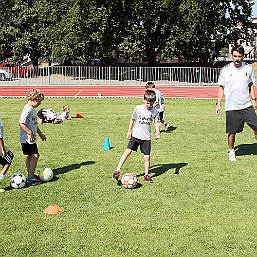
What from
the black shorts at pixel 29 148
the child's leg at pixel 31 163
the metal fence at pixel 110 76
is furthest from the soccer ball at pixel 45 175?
the metal fence at pixel 110 76

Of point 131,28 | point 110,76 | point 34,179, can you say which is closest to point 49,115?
point 34,179

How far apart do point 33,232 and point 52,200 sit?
1180 millimetres

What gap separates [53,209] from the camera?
5.86 metres

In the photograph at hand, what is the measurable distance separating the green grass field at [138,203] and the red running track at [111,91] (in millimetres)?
14845

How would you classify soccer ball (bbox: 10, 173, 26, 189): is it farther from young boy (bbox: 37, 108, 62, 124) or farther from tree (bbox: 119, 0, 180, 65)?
tree (bbox: 119, 0, 180, 65)

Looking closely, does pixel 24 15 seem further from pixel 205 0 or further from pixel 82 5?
pixel 205 0

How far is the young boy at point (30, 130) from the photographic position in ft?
22.9

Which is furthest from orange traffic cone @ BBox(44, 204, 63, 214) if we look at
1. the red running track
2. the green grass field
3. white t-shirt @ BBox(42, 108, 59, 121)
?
the red running track

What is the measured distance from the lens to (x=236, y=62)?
8.55 meters

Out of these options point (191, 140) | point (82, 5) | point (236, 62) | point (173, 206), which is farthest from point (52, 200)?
point (82, 5)

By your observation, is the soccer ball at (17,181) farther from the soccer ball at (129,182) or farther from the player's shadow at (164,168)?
the player's shadow at (164,168)

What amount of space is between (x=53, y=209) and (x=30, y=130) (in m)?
1.75

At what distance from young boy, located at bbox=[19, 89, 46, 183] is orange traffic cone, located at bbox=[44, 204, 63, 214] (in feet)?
4.71

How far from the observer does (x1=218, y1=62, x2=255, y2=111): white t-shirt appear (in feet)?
28.4
